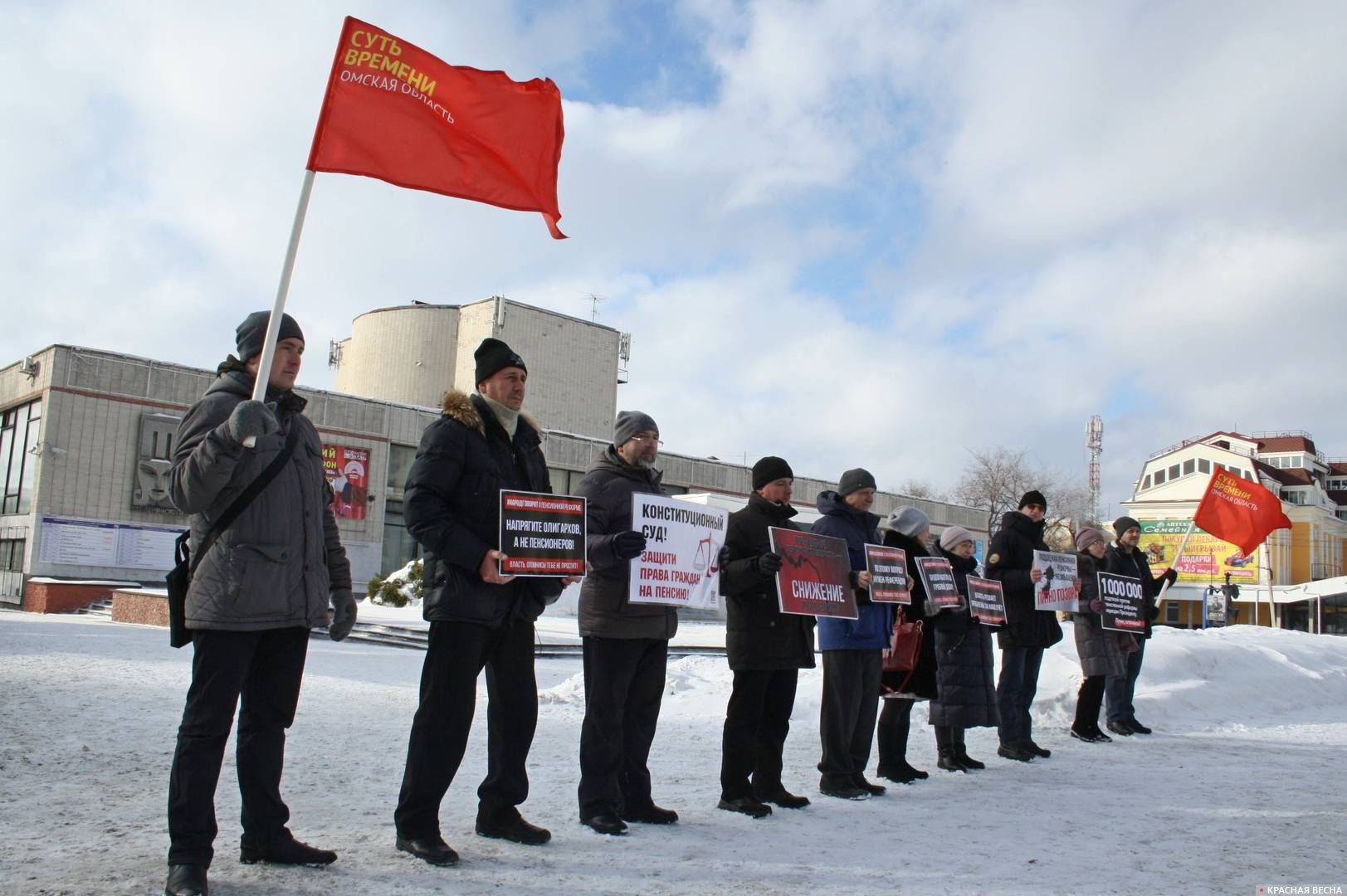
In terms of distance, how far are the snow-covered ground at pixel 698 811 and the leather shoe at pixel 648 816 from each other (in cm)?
12

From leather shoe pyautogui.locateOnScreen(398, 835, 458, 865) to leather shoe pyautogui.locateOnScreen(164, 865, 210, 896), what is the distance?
2.89 ft

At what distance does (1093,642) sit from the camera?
982cm

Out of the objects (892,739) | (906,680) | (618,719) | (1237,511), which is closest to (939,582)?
(906,680)

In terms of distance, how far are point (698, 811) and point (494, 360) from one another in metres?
2.75

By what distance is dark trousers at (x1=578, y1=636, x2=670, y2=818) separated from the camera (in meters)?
5.32

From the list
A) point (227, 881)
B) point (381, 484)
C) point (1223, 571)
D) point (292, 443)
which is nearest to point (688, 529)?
point (292, 443)

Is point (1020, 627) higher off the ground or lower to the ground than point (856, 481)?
lower

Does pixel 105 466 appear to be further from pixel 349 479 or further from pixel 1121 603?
pixel 1121 603

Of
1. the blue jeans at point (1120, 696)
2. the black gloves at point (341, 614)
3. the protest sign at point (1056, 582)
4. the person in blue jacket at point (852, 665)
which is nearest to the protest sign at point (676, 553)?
the person in blue jacket at point (852, 665)

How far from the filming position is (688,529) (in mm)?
6039

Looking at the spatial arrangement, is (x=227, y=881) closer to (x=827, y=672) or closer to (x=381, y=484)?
(x=827, y=672)

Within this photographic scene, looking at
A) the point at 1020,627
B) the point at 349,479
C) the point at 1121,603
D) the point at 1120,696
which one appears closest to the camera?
the point at 1020,627

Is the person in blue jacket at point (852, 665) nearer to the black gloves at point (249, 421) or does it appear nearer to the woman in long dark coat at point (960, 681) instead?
the woman in long dark coat at point (960, 681)

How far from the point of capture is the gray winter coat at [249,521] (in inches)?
157
